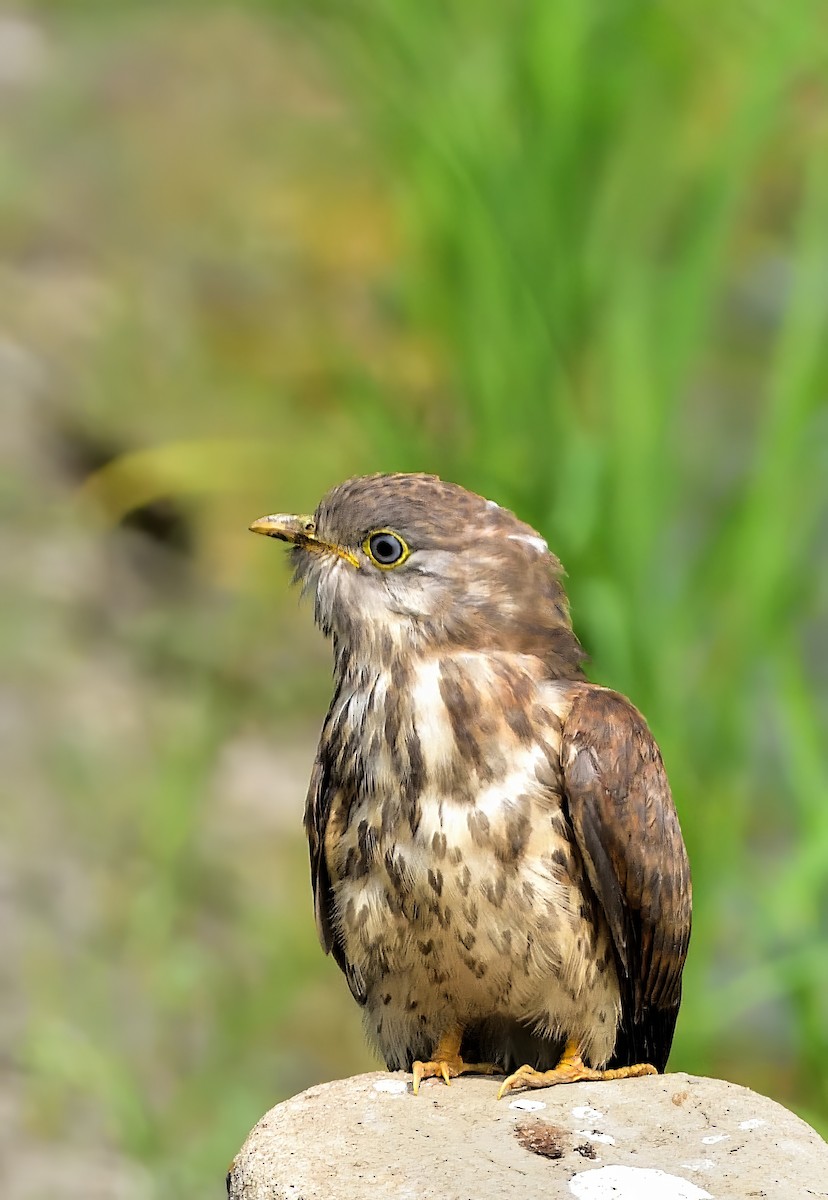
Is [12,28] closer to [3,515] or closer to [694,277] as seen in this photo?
[3,515]

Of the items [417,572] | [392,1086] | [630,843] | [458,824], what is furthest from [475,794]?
[392,1086]

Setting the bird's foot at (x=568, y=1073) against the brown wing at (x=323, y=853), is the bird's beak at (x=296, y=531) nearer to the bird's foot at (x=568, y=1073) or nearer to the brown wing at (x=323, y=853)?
the brown wing at (x=323, y=853)

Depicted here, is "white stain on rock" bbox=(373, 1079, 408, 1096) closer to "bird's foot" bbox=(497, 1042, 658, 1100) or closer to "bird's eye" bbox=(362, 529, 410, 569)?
"bird's foot" bbox=(497, 1042, 658, 1100)

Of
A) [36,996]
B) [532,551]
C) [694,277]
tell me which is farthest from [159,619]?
[532,551]

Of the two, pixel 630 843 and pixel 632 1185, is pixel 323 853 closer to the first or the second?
pixel 630 843

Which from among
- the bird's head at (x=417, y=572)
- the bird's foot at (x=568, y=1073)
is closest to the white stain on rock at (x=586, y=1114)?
the bird's foot at (x=568, y=1073)

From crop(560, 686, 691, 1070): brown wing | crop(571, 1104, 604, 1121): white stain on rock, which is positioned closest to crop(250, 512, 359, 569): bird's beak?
crop(560, 686, 691, 1070): brown wing
